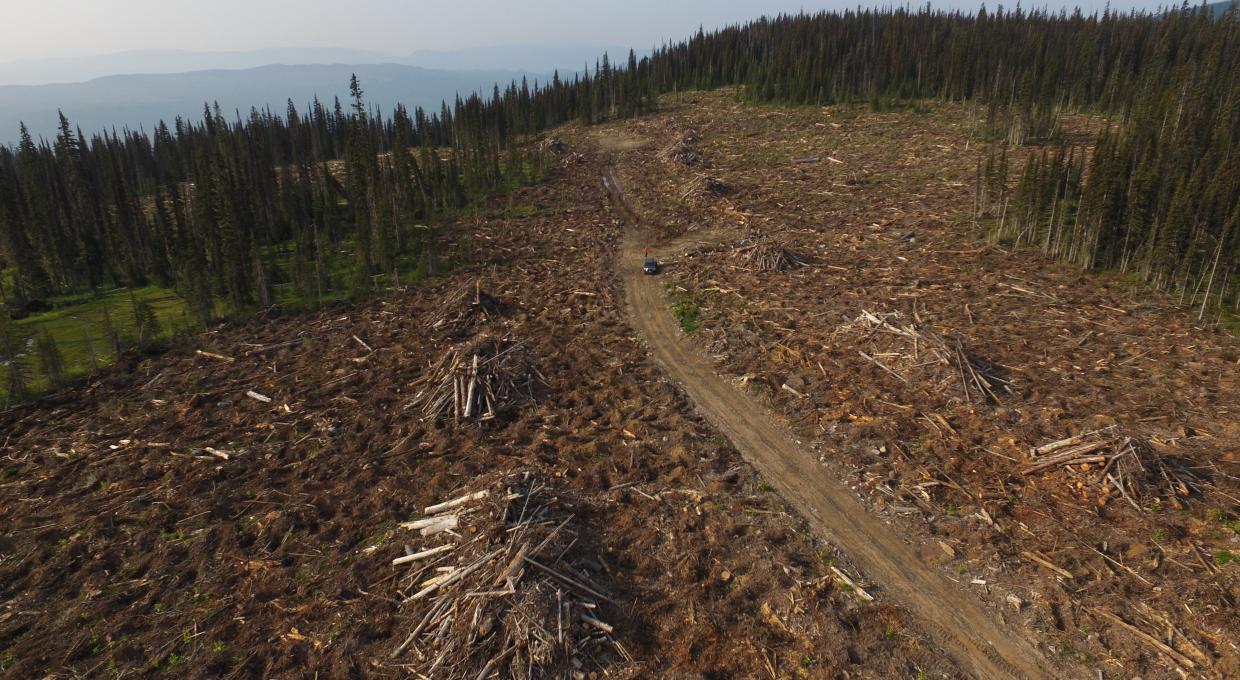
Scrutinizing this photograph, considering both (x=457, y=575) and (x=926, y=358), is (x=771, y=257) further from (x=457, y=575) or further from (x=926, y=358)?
(x=457, y=575)

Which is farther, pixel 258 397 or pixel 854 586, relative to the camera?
pixel 258 397

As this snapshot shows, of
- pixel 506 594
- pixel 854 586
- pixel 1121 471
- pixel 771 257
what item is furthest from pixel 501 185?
pixel 1121 471

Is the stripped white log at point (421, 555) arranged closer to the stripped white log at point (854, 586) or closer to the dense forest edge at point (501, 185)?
the stripped white log at point (854, 586)

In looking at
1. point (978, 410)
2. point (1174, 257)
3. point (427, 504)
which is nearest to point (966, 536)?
point (978, 410)

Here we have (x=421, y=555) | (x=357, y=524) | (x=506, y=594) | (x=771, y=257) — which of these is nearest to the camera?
(x=506, y=594)

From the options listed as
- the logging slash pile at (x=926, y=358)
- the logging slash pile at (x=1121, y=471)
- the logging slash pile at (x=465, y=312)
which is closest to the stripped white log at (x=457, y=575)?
the logging slash pile at (x=1121, y=471)
